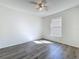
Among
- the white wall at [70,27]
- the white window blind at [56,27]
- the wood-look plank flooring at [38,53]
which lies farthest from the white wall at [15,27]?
the white wall at [70,27]

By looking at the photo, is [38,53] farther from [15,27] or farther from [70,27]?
[70,27]

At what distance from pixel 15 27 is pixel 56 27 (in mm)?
3015

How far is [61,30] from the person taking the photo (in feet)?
17.6

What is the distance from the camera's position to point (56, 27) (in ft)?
19.2

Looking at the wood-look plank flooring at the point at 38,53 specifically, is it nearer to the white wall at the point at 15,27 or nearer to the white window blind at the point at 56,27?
the white wall at the point at 15,27

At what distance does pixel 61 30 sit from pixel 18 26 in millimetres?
2961

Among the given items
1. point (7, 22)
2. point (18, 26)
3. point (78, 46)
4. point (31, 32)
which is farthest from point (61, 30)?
point (7, 22)

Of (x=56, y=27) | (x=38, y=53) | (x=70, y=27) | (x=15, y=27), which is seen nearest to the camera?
(x=38, y=53)

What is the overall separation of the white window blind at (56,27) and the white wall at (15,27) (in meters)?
1.42

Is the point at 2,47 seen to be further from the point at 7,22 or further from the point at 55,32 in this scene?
the point at 55,32

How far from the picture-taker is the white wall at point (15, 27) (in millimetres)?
4180

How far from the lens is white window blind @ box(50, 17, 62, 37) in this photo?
549cm

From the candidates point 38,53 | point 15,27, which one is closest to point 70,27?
point 38,53

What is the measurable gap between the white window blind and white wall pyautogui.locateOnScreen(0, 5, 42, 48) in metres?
1.42
